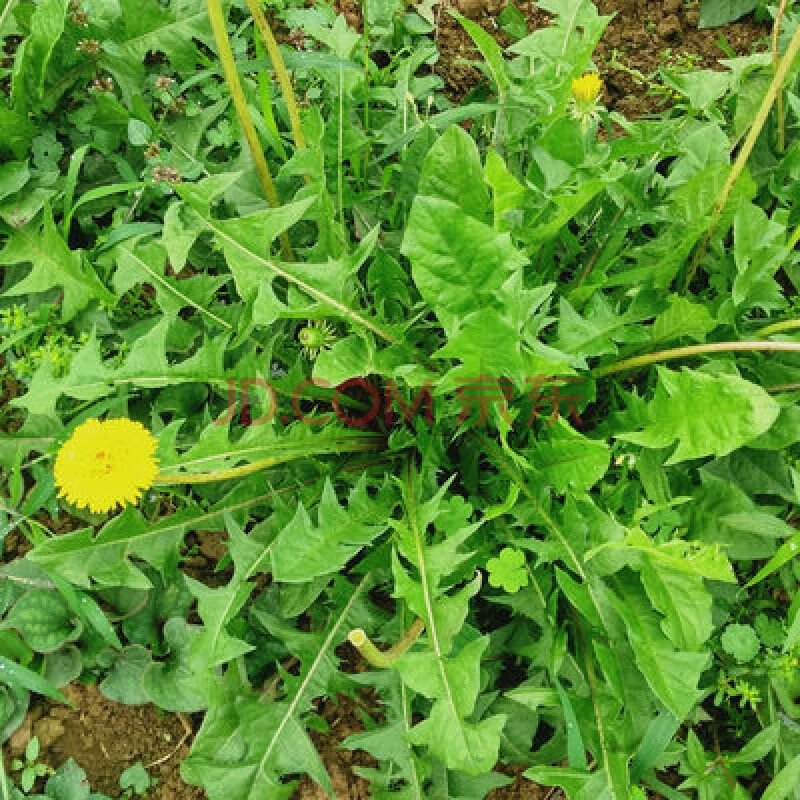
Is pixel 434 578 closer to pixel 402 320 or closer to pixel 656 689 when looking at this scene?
pixel 656 689

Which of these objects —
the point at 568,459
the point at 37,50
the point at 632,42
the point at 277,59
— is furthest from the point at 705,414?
the point at 37,50

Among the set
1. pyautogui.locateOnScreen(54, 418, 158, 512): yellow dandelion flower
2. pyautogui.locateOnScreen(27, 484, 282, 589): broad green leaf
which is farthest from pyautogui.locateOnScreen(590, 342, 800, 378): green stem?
pyautogui.locateOnScreen(54, 418, 158, 512): yellow dandelion flower

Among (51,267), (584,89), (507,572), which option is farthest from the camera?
(51,267)

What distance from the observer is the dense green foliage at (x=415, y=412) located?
159 cm

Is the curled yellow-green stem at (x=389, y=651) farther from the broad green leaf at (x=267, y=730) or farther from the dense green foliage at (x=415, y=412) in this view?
the broad green leaf at (x=267, y=730)

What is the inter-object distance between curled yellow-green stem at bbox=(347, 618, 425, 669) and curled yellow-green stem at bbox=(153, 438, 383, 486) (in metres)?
0.35

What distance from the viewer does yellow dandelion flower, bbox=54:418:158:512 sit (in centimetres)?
134

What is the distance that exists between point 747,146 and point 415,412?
86 centimetres

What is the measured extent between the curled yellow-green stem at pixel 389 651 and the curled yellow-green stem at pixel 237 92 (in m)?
0.90

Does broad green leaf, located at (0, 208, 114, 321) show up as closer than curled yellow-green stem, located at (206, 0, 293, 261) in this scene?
No

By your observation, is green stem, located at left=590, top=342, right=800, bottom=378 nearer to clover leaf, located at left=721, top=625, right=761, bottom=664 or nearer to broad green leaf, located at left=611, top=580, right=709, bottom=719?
broad green leaf, located at left=611, top=580, right=709, bottom=719

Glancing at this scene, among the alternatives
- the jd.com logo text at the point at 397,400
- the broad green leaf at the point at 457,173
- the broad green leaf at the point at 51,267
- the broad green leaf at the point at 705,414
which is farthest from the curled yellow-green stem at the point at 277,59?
the broad green leaf at the point at 705,414

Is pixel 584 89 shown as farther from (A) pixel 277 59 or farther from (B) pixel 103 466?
(B) pixel 103 466

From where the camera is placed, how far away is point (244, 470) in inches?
61.0
